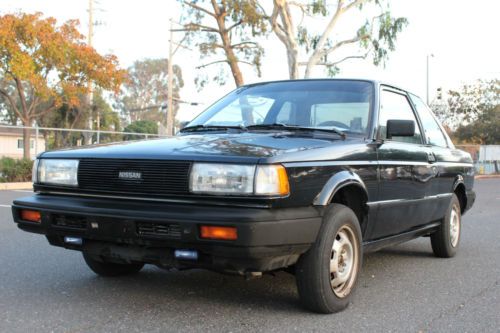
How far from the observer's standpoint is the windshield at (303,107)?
445 cm

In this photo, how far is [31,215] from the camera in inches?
147

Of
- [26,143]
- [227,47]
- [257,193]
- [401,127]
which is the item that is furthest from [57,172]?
[227,47]

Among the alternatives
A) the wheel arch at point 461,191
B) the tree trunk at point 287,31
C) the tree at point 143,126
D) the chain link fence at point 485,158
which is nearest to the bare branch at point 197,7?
the tree trunk at point 287,31

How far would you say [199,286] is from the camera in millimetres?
4324

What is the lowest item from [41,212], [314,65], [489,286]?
[489,286]

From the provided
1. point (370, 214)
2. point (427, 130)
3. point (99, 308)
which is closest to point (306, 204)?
point (370, 214)

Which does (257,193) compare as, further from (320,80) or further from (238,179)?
(320,80)

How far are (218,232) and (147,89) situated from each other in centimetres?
5601

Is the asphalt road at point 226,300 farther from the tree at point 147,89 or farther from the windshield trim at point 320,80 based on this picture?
the tree at point 147,89

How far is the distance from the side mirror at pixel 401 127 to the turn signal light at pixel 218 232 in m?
1.88

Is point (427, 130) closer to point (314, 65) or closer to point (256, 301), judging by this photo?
point (256, 301)

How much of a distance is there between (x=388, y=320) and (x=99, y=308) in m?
1.89

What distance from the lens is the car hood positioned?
330 cm

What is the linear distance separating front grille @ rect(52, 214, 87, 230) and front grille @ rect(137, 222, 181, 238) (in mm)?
425
